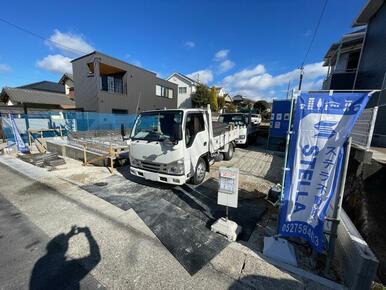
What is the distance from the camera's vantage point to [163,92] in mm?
22578

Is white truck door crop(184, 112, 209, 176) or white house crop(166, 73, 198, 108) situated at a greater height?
white house crop(166, 73, 198, 108)

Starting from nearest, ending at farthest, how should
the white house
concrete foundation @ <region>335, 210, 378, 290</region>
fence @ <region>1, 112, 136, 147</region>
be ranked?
concrete foundation @ <region>335, 210, 378, 290</region> < fence @ <region>1, 112, 136, 147</region> < the white house

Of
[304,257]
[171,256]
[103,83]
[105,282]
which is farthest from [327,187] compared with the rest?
[103,83]

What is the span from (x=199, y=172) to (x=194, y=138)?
3.66ft

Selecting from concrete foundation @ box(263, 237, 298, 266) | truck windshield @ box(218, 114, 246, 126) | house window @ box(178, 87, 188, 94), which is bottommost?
concrete foundation @ box(263, 237, 298, 266)

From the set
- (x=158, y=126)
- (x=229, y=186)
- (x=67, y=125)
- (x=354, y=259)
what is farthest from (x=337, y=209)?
(x=67, y=125)

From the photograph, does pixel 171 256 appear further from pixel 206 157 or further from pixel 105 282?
pixel 206 157

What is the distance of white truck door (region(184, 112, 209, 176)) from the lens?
4375 millimetres

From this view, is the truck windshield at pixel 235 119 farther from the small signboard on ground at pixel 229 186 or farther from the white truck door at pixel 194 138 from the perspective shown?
the small signboard on ground at pixel 229 186

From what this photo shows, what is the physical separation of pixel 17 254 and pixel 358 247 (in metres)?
4.54

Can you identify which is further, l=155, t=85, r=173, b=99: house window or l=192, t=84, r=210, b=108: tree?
l=192, t=84, r=210, b=108: tree

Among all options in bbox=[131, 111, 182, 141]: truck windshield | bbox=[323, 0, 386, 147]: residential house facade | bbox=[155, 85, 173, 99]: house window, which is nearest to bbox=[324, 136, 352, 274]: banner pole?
bbox=[131, 111, 182, 141]: truck windshield

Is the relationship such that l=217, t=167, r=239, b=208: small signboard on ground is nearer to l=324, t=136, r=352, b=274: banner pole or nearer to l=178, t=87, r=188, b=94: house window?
l=324, t=136, r=352, b=274: banner pole

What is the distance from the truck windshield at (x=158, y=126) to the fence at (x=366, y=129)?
14.3 feet
